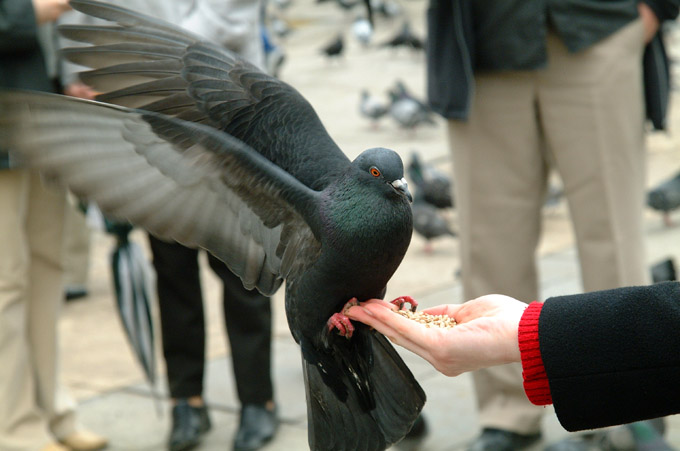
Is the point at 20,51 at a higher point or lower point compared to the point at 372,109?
higher

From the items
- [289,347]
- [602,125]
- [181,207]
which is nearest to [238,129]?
[181,207]

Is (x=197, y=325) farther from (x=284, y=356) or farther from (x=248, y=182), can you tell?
(x=248, y=182)

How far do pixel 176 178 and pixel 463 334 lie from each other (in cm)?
91

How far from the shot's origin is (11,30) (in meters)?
3.88

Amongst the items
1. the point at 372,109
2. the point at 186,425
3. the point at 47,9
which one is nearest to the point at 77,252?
the point at 186,425

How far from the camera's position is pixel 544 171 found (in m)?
4.40

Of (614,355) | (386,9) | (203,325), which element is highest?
(614,355)

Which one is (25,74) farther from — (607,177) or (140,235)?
(140,235)

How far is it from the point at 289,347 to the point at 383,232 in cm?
324

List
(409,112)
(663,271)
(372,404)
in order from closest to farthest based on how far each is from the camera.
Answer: (372,404)
(663,271)
(409,112)

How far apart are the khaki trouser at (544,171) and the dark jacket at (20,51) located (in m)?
1.74

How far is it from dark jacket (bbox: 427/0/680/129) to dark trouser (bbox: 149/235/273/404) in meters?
1.20

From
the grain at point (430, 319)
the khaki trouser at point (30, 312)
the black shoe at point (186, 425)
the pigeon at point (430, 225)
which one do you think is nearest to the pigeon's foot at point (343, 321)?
the grain at point (430, 319)

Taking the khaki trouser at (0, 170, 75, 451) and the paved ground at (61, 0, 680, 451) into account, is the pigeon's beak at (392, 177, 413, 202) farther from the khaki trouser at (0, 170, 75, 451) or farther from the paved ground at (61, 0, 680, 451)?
the paved ground at (61, 0, 680, 451)
